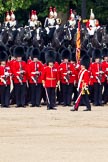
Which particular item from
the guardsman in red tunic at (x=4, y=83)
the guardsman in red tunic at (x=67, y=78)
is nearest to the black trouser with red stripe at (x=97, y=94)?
the guardsman in red tunic at (x=67, y=78)

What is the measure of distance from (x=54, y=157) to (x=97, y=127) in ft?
12.6

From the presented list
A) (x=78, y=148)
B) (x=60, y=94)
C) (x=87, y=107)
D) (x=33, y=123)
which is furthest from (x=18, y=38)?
(x=78, y=148)

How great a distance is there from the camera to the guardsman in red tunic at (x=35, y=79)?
2256cm

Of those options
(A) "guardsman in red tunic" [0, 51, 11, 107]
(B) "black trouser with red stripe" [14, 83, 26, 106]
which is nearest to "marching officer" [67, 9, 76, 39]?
(B) "black trouser with red stripe" [14, 83, 26, 106]

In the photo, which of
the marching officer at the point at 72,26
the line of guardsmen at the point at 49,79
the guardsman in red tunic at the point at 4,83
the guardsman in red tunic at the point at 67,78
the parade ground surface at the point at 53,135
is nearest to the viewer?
the parade ground surface at the point at 53,135

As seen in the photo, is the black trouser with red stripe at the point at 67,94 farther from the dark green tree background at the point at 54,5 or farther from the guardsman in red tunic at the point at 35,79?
the dark green tree background at the point at 54,5

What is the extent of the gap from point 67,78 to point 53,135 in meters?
6.11

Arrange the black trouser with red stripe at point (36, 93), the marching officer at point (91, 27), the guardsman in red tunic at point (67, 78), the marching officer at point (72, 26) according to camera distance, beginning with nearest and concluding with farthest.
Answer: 1. the guardsman in red tunic at point (67, 78)
2. the black trouser with red stripe at point (36, 93)
3. the marching officer at point (72, 26)
4. the marching officer at point (91, 27)

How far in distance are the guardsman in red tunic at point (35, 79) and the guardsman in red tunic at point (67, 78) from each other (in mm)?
521

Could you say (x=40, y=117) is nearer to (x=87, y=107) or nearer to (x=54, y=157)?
(x=87, y=107)

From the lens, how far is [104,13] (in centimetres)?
4025

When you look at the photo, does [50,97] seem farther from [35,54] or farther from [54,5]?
[54,5]

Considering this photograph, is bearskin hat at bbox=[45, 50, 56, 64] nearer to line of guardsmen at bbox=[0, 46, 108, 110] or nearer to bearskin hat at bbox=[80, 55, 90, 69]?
line of guardsmen at bbox=[0, 46, 108, 110]

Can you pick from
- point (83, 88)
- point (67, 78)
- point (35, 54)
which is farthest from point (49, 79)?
point (35, 54)
